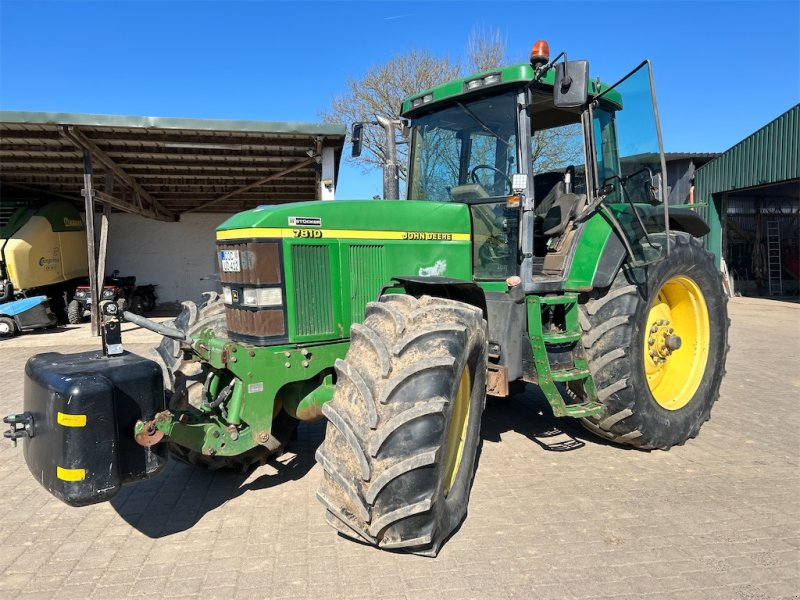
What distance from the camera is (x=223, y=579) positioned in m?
2.64

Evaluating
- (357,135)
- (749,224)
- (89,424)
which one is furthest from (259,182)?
→ (749,224)

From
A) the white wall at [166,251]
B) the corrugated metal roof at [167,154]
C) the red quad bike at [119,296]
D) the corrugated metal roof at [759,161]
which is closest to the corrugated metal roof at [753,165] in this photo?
the corrugated metal roof at [759,161]

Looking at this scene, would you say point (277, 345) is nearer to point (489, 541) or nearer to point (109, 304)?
point (109, 304)

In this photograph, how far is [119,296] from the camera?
13.4m

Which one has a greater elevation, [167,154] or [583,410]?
[167,154]

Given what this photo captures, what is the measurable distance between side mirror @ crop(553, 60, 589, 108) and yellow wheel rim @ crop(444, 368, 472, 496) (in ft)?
5.60

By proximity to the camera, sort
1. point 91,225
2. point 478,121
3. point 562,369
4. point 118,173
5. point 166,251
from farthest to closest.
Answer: point 166,251 < point 118,173 < point 91,225 < point 478,121 < point 562,369

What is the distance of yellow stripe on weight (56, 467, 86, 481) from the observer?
245 centimetres

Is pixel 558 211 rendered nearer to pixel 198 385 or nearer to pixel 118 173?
pixel 198 385

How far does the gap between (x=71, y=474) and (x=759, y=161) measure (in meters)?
19.5

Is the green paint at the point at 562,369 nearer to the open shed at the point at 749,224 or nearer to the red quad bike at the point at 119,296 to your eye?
the red quad bike at the point at 119,296

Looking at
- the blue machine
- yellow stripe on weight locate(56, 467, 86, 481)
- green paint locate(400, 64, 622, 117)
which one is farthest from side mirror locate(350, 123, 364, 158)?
the blue machine

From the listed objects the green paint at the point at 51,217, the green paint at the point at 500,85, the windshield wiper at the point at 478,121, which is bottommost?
the windshield wiper at the point at 478,121

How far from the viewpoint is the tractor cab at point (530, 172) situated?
3.74m
